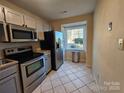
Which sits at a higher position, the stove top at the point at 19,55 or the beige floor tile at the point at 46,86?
the stove top at the point at 19,55

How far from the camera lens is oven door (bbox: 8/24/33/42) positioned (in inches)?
65.0

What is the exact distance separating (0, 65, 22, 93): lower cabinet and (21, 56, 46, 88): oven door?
0.42 ft

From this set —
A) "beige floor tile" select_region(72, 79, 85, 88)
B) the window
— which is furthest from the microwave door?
the window

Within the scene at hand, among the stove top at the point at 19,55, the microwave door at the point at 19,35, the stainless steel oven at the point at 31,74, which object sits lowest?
the stainless steel oven at the point at 31,74

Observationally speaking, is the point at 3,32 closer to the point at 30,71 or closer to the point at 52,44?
the point at 30,71

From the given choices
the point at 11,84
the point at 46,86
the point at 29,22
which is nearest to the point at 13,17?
the point at 29,22

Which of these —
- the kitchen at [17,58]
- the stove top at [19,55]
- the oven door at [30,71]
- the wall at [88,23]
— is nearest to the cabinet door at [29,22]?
the kitchen at [17,58]

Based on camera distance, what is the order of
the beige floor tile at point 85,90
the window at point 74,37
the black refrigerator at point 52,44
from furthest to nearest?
1. the window at point 74,37
2. the black refrigerator at point 52,44
3. the beige floor tile at point 85,90

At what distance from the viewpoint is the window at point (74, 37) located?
4.14 meters

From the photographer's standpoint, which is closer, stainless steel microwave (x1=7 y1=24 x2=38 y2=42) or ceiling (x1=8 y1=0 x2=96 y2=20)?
stainless steel microwave (x1=7 y1=24 x2=38 y2=42)

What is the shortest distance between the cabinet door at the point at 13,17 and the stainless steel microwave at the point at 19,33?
0.13 metres

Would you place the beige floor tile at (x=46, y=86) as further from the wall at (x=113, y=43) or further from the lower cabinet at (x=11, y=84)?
the wall at (x=113, y=43)

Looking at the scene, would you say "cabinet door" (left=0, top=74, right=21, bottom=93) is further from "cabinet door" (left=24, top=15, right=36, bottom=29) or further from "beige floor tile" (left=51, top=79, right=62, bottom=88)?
"cabinet door" (left=24, top=15, right=36, bottom=29)

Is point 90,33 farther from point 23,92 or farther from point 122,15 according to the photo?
point 23,92
